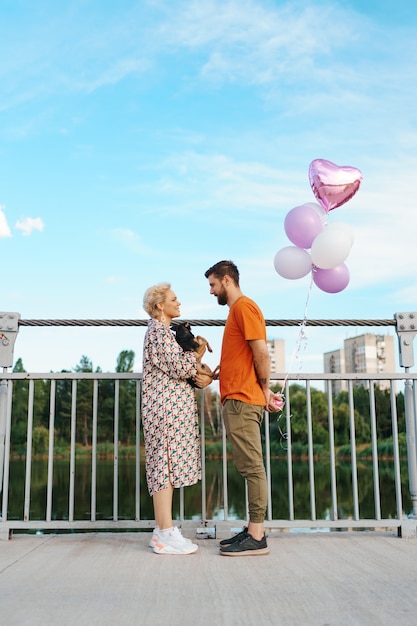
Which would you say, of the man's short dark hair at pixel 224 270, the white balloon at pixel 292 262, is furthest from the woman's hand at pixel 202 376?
the white balloon at pixel 292 262

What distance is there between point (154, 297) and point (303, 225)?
3.03 ft

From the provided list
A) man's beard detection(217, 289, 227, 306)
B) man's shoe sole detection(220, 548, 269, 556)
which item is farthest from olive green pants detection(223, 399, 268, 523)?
man's beard detection(217, 289, 227, 306)

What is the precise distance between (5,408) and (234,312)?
1297 millimetres

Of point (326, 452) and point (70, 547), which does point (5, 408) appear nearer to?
point (70, 547)

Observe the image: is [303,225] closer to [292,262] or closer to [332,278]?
[292,262]

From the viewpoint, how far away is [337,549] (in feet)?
9.09

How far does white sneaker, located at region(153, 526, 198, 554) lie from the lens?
269 cm

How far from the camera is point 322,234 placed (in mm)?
3205

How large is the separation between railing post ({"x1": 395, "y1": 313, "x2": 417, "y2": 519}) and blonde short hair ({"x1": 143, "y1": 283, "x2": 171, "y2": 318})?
49.5 inches

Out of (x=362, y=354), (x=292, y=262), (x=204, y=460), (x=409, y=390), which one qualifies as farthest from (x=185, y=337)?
(x=362, y=354)

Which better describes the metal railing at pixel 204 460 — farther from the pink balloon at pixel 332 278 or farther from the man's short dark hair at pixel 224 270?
the man's short dark hair at pixel 224 270

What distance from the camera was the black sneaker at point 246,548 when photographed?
104 inches

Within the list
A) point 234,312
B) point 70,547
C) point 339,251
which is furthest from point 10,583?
point 339,251

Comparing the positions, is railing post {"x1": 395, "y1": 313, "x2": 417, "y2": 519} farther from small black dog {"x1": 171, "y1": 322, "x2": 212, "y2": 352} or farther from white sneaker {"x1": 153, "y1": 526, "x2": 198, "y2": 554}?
white sneaker {"x1": 153, "y1": 526, "x2": 198, "y2": 554}
